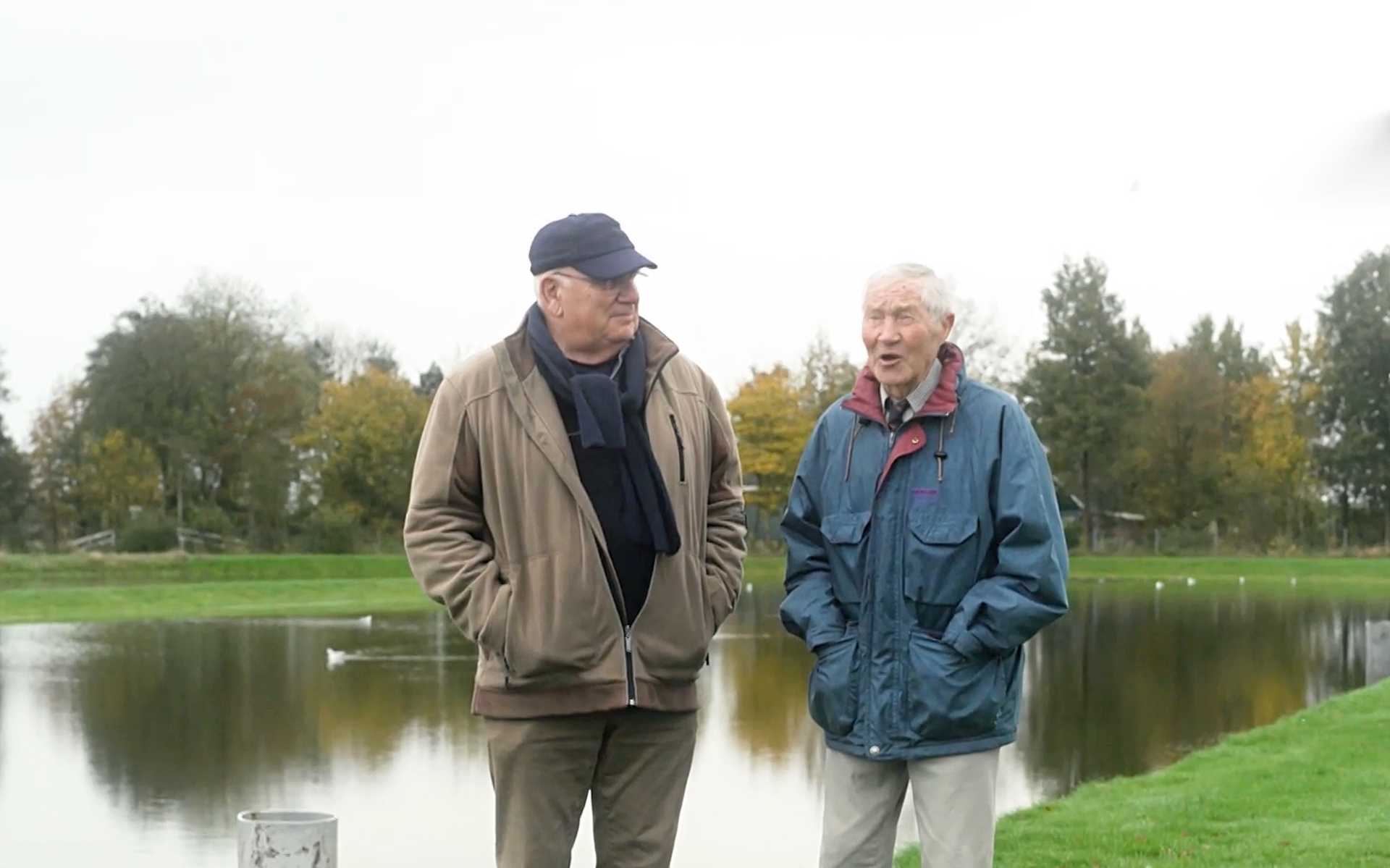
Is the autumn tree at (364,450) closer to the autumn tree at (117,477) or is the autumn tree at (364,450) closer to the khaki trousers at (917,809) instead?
the autumn tree at (117,477)

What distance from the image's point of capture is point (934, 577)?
4.23 metres

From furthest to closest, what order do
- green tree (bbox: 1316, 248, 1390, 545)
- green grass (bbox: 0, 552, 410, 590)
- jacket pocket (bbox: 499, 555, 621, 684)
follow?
green tree (bbox: 1316, 248, 1390, 545)
green grass (bbox: 0, 552, 410, 590)
jacket pocket (bbox: 499, 555, 621, 684)

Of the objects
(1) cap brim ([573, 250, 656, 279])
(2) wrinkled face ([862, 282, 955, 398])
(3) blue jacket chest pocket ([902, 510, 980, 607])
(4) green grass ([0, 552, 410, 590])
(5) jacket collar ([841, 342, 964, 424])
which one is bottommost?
(4) green grass ([0, 552, 410, 590])

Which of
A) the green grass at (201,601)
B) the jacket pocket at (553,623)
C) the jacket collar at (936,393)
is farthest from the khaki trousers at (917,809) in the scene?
the green grass at (201,601)

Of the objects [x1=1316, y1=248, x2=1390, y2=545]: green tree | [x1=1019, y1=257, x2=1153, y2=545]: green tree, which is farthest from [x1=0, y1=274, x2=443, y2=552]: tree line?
[x1=1316, y1=248, x2=1390, y2=545]: green tree

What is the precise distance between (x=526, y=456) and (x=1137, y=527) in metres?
67.2

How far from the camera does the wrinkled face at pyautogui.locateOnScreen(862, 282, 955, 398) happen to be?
4309 millimetres

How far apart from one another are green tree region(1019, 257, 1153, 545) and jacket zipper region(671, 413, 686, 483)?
58201 millimetres

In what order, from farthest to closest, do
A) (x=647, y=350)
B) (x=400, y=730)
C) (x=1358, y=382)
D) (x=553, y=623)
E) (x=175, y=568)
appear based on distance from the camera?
1. (x=1358, y=382)
2. (x=175, y=568)
3. (x=400, y=730)
4. (x=647, y=350)
5. (x=553, y=623)

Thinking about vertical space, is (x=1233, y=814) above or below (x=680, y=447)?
below

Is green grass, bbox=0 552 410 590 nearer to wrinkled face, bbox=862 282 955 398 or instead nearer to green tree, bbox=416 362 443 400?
green tree, bbox=416 362 443 400

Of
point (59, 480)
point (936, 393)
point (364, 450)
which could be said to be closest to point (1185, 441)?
point (364, 450)

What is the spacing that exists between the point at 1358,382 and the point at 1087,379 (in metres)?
9.24

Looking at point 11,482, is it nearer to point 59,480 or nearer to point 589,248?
point 59,480
